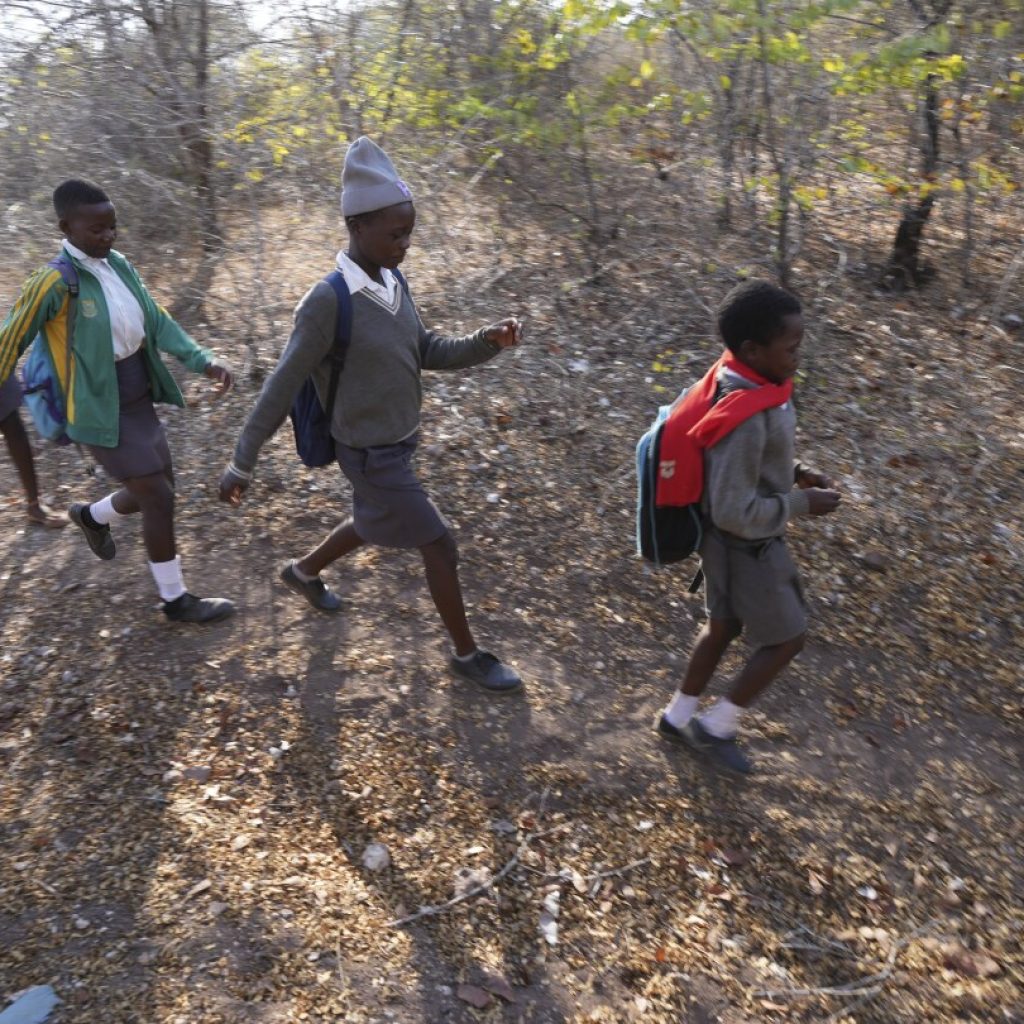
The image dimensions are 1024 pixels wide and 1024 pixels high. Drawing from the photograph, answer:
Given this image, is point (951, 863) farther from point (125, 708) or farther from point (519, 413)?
point (519, 413)

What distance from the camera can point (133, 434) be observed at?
3828mm

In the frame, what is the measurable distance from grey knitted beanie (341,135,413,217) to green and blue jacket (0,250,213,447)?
1211 mm

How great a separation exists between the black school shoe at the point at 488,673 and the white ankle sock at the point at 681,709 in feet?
2.04

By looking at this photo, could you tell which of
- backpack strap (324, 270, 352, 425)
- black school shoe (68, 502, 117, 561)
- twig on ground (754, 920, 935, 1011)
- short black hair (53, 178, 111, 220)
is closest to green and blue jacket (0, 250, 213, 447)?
short black hair (53, 178, 111, 220)

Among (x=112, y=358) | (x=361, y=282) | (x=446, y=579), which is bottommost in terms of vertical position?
(x=446, y=579)

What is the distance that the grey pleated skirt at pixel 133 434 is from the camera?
3.79m

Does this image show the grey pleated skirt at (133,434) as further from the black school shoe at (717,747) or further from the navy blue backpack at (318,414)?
the black school shoe at (717,747)

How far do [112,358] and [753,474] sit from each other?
2482 mm

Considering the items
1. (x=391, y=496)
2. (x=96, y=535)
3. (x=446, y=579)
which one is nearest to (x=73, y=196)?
(x=96, y=535)

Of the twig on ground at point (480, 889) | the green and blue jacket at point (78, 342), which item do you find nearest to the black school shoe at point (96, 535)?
the green and blue jacket at point (78, 342)

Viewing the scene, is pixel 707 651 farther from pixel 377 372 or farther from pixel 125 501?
pixel 125 501

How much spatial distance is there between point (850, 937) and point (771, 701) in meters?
1.17

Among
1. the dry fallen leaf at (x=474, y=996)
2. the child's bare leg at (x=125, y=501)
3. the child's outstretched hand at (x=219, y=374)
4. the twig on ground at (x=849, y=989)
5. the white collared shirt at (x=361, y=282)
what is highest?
the white collared shirt at (x=361, y=282)

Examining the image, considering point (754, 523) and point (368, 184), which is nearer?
point (754, 523)
